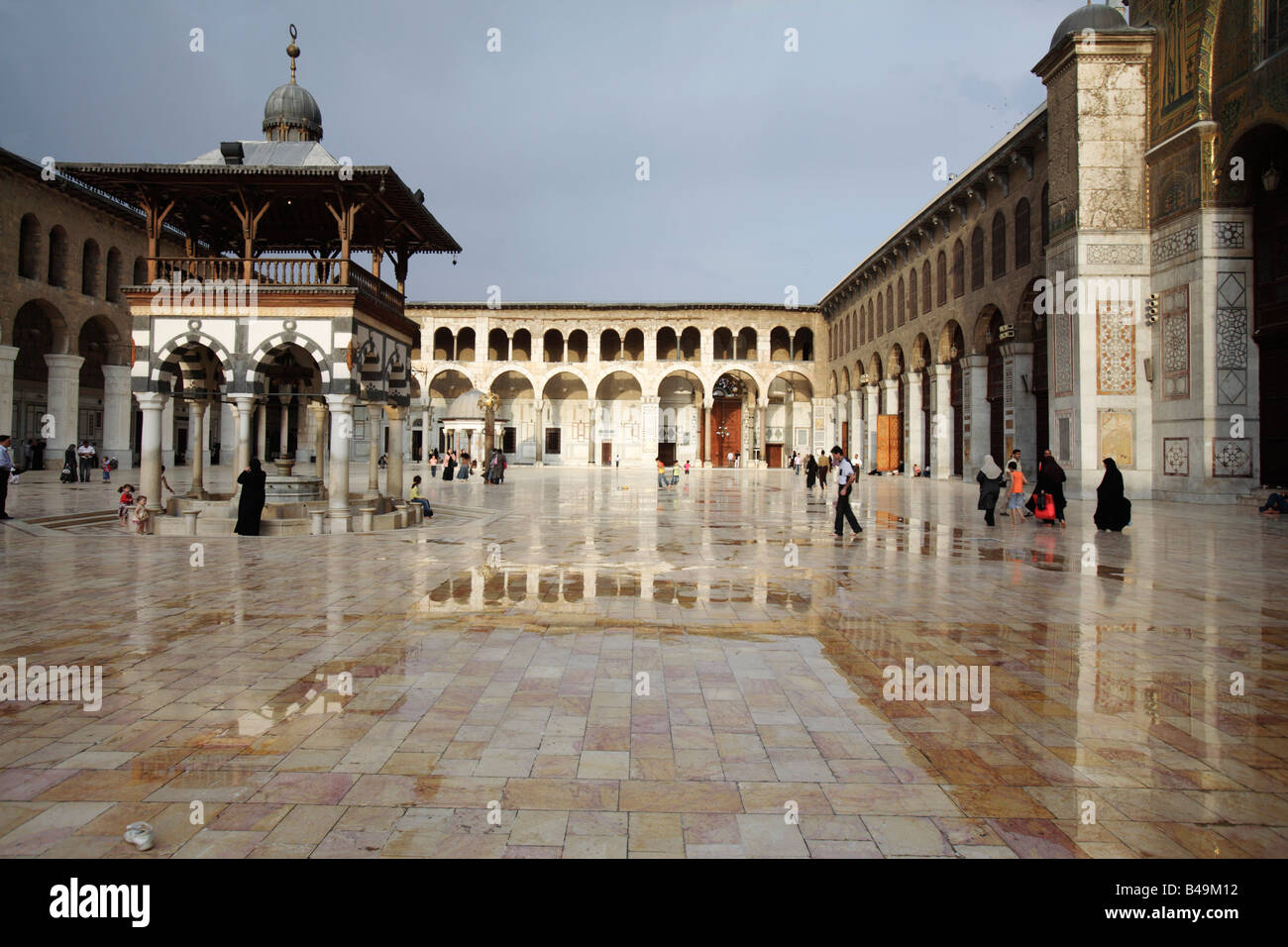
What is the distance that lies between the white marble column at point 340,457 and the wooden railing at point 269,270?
1868 mm

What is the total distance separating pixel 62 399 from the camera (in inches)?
1110

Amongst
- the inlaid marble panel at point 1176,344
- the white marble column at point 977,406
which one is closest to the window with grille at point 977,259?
the white marble column at point 977,406

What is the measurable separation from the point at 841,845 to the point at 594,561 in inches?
266

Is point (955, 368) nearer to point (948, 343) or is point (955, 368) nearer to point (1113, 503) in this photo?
point (948, 343)

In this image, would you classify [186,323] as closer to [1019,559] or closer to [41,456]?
[1019,559]

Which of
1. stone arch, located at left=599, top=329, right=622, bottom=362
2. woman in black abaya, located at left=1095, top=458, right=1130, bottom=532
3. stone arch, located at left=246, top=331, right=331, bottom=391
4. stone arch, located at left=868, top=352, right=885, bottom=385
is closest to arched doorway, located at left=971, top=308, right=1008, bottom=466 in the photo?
stone arch, located at left=868, top=352, right=885, bottom=385

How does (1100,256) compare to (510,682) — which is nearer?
(510,682)

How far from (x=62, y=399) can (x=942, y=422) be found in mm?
32675

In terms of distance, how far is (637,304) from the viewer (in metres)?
47.3

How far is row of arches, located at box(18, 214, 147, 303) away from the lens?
26.1m

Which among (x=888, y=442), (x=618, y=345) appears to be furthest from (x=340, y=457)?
(x=618, y=345)

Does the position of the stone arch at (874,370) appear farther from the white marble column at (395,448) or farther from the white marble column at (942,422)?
the white marble column at (395,448)
